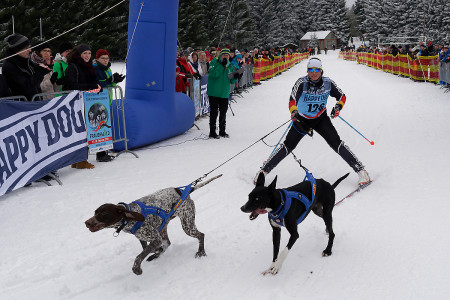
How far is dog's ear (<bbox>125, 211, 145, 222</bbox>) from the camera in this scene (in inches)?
126

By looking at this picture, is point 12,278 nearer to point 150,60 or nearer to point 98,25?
point 150,60

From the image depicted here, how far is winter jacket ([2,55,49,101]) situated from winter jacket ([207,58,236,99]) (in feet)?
13.6

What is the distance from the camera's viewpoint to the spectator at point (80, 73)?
280 inches

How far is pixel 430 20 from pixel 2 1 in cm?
5654

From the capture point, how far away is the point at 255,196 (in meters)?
3.48

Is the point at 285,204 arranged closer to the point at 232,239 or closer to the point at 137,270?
the point at 232,239

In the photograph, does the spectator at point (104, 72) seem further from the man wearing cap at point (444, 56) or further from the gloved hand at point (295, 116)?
the man wearing cap at point (444, 56)

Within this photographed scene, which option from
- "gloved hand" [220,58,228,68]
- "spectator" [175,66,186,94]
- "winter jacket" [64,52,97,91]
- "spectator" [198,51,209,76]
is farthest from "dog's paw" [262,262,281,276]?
"spectator" [198,51,209,76]

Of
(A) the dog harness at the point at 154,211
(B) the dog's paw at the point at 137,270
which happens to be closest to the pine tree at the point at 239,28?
(A) the dog harness at the point at 154,211

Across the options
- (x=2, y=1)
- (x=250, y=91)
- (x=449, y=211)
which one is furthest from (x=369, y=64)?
(x=449, y=211)

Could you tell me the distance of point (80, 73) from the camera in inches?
285

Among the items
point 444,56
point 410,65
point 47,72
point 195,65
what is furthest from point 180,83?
point 410,65

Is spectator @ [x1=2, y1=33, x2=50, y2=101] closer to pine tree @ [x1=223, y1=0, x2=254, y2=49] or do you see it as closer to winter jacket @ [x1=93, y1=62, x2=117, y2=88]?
winter jacket @ [x1=93, y1=62, x2=117, y2=88]

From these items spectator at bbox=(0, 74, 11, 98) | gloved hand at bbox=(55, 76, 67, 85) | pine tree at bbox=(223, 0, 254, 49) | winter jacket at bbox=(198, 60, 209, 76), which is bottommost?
pine tree at bbox=(223, 0, 254, 49)
